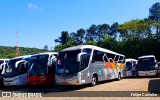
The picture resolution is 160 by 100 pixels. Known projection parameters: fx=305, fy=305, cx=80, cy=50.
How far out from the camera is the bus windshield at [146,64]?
100ft

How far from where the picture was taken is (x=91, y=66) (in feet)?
69.7

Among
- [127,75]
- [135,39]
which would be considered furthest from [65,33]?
[127,75]

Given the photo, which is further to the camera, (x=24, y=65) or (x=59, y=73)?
(x=24, y=65)

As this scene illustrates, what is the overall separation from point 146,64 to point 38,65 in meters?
13.0

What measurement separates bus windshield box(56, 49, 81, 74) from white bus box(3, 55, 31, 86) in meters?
4.11

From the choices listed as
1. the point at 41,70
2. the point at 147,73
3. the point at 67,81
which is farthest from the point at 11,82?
the point at 147,73

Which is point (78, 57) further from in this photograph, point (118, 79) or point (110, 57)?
point (118, 79)

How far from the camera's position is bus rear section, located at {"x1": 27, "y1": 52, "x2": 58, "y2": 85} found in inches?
861

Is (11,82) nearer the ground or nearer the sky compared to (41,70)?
nearer the ground

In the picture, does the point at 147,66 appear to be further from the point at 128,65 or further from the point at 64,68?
the point at 64,68

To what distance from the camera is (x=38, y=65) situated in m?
22.3

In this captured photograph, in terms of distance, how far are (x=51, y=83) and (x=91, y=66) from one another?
11.0ft

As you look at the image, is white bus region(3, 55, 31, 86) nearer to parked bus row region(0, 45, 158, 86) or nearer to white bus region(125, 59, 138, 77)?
parked bus row region(0, 45, 158, 86)

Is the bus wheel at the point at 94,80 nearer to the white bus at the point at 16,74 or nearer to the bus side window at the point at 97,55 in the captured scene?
the bus side window at the point at 97,55
